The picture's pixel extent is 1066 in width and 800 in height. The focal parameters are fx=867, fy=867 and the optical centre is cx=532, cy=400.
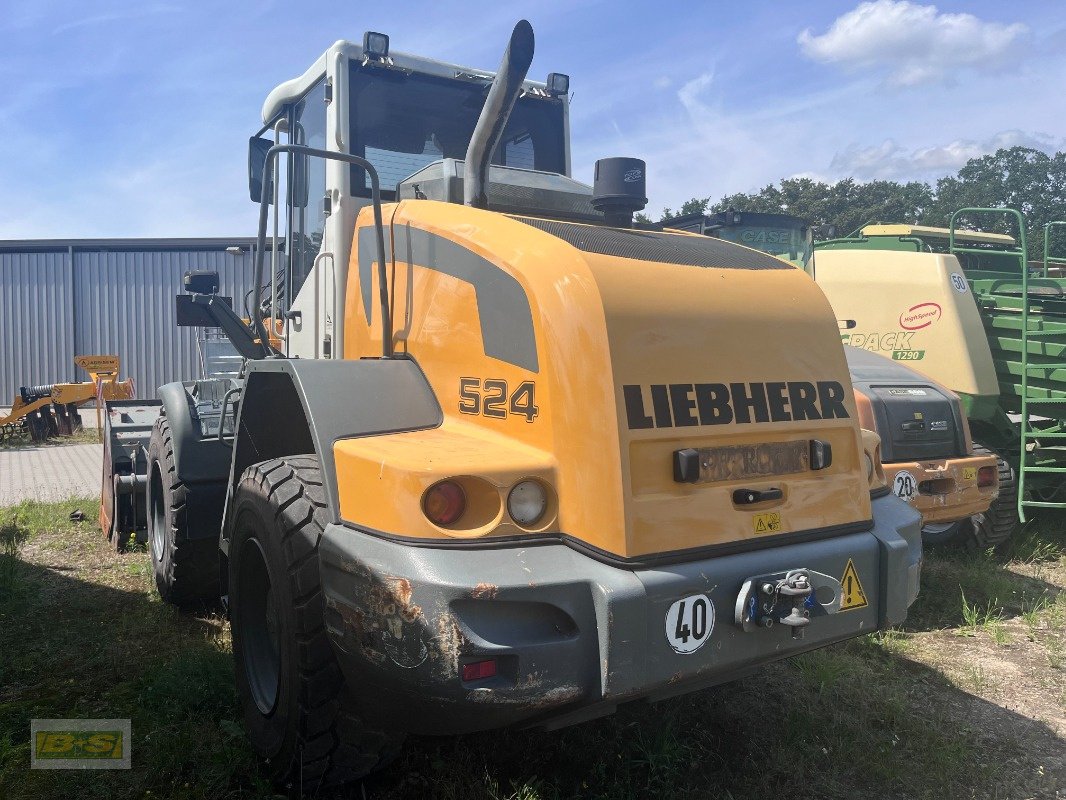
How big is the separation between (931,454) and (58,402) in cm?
1405

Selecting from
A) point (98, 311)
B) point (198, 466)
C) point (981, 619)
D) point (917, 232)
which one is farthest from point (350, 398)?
point (98, 311)

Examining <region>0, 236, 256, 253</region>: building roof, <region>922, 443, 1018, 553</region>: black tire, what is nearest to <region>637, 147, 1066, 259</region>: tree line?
<region>0, 236, 256, 253</region>: building roof

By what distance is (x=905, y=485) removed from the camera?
517 centimetres

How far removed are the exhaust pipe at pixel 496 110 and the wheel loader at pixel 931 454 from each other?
2.36 m

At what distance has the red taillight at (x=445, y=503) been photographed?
2.43 m

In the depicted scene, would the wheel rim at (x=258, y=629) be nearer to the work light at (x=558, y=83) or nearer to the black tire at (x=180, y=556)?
the black tire at (x=180, y=556)

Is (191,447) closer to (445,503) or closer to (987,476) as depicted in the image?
(445,503)

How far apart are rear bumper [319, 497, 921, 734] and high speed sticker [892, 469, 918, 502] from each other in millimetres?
2929

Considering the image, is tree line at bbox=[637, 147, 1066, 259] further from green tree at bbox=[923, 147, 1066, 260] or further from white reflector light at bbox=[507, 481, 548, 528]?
white reflector light at bbox=[507, 481, 548, 528]

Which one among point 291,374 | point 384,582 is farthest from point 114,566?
point 384,582

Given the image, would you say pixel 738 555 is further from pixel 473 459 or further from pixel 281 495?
pixel 281 495

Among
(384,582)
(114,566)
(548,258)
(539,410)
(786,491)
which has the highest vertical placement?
(548,258)

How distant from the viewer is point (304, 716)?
273 centimetres

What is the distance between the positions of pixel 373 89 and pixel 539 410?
2352 mm
